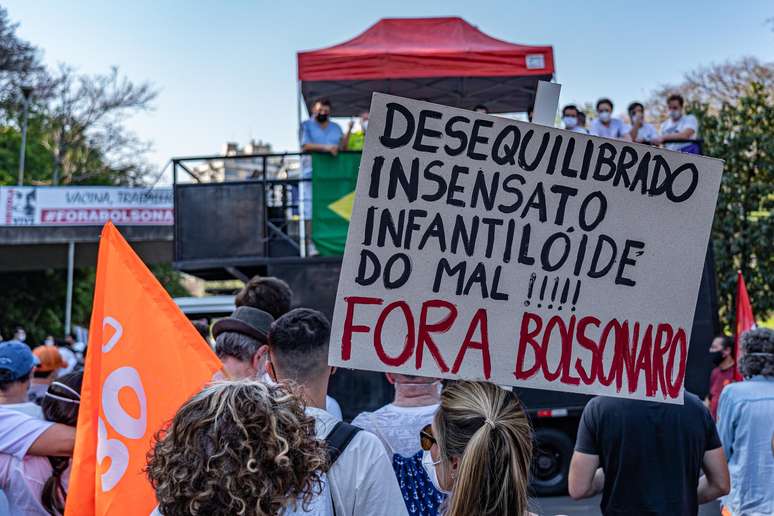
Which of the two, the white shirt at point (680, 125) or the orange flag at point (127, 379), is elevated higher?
the white shirt at point (680, 125)

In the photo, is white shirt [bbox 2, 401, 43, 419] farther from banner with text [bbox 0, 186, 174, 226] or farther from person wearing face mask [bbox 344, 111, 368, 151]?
banner with text [bbox 0, 186, 174, 226]

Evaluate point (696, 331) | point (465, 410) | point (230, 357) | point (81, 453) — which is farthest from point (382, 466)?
point (696, 331)

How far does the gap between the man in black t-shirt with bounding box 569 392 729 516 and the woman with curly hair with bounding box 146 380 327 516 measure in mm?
1937

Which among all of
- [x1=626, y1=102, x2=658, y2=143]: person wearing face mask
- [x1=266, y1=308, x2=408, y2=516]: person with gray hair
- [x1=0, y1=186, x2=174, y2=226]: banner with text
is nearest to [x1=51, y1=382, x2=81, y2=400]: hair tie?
[x1=266, y1=308, x2=408, y2=516]: person with gray hair

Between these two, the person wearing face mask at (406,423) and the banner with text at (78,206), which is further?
the banner with text at (78,206)

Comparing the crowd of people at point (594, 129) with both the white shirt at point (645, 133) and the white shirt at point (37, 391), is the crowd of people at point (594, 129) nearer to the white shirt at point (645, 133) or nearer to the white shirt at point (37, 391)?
the white shirt at point (645, 133)

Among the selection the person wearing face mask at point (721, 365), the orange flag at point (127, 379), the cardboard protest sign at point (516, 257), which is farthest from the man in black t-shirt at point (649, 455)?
the person wearing face mask at point (721, 365)

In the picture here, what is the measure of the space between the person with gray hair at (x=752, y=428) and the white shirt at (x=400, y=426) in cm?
186

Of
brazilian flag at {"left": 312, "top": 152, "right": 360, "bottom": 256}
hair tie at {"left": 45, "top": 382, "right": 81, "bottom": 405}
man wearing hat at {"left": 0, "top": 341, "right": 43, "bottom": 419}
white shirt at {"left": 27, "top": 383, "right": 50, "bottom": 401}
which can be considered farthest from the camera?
brazilian flag at {"left": 312, "top": 152, "right": 360, "bottom": 256}

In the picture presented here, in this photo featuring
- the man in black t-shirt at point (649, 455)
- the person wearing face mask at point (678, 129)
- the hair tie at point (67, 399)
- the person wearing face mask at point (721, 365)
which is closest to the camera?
the hair tie at point (67, 399)

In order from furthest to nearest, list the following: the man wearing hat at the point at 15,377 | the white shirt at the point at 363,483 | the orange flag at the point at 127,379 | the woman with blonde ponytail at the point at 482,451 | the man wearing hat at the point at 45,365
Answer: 1. the man wearing hat at the point at 45,365
2. the man wearing hat at the point at 15,377
3. the orange flag at the point at 127,379
4. the white shirt at the point at 363,483
5. the woman with blonde ponytail at the point at 482,451

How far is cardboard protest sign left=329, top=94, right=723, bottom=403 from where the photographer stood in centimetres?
282

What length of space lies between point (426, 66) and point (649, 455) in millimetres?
8274

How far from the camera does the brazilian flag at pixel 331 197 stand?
992 centimetres
